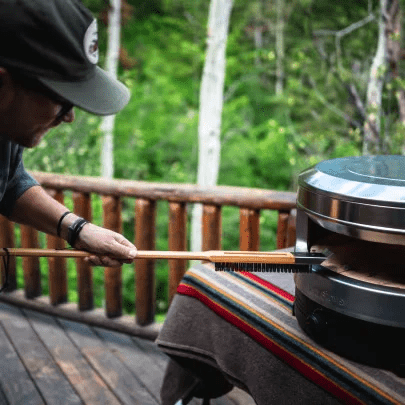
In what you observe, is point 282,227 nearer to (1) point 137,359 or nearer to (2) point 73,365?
(1) point 137,359

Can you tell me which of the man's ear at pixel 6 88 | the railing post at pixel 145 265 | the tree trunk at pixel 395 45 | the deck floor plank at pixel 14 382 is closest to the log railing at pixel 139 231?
the railing post at pixel 145 265

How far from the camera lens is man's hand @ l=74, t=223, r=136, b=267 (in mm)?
1212

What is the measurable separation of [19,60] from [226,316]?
0.79m

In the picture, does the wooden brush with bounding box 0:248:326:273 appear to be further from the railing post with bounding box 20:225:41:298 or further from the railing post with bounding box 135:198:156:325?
the railing post with bounding box 20:225:41:298

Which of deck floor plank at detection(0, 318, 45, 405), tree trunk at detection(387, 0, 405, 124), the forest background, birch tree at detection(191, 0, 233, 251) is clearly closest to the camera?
deck floor plank at detection(0, 318, 45, 405)

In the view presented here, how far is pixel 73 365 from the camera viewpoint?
2389mm

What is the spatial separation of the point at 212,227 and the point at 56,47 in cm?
161

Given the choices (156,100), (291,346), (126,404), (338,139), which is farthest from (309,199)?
(156,100)

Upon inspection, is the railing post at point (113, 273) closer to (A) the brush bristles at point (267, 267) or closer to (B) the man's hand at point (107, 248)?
(B) the man's hand at point (107, 248)

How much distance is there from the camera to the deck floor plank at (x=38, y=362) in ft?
7.05

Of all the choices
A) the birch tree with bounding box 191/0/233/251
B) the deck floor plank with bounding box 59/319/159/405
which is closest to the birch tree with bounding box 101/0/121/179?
the birch tree with bounding box 191/0/233/251

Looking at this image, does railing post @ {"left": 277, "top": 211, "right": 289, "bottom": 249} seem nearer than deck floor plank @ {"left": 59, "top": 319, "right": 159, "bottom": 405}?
No

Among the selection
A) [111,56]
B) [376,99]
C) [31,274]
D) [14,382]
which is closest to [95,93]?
[14,382]

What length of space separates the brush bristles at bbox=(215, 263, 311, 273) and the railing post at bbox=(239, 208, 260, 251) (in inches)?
48.4
